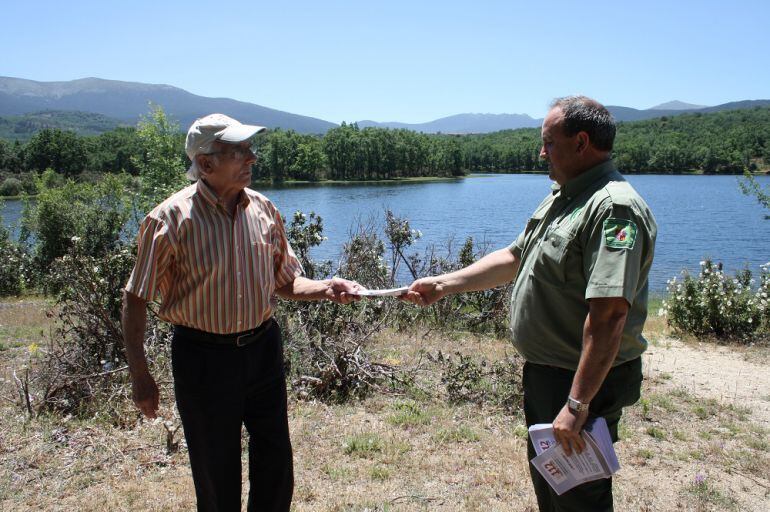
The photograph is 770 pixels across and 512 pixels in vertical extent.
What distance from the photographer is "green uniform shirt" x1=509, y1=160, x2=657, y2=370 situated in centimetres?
200

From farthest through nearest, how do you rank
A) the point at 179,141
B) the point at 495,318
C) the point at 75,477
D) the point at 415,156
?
1. the point at 415,156
2. the point at 179,141
3. the point at 495,318
4. the point at 75,477

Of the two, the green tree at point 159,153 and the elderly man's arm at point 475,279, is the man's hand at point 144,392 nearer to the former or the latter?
the elderly man's arm at point 475,279

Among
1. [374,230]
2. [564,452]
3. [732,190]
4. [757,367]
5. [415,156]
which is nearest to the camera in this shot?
[564,452]

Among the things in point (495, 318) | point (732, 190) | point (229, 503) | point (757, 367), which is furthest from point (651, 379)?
point (732, 190)

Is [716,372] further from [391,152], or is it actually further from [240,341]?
→ [391,152]

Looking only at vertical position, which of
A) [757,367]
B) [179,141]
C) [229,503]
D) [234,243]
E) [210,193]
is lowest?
[757,367]

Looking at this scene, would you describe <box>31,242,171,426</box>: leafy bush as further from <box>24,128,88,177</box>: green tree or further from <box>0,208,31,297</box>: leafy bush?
<box>24,128,88,177</box>: green tree

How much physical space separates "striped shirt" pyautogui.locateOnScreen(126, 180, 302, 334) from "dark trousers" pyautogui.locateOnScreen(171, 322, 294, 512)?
0.13 m

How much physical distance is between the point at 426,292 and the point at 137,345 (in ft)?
5.11

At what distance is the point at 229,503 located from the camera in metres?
2.59

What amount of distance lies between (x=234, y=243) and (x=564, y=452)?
163 centimetres

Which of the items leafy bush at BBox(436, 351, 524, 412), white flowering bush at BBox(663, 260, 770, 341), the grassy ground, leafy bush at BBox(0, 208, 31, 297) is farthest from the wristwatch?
leafy bush at BBox(0, 208, 31, 297)

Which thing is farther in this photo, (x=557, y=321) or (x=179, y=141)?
(x=179, y=141)

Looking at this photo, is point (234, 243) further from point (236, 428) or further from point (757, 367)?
point (757, 367)
